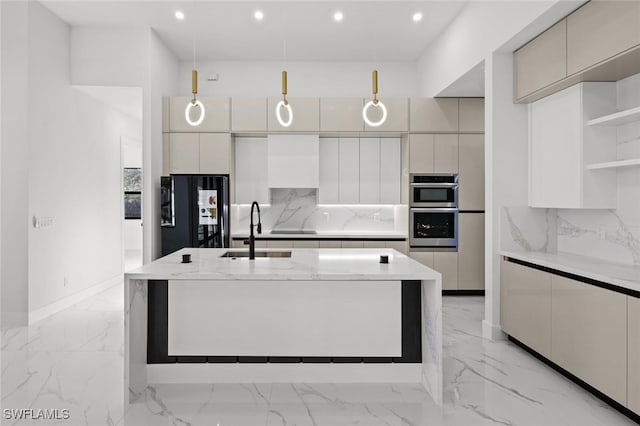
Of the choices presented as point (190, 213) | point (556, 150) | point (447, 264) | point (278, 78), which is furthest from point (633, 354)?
point (278, 78)

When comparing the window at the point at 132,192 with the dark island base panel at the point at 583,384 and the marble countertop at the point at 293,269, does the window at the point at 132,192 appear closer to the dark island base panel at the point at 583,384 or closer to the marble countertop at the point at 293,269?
the marble countertop at the point at 293,269

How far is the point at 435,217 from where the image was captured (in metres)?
5.28

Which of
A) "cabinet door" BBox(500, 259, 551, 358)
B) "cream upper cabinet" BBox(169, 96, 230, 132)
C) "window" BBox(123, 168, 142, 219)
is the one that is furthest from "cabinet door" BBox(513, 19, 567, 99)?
"window" BBox(123, 168, 142, 219)

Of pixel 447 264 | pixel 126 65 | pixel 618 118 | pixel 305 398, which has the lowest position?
pixel 305 398

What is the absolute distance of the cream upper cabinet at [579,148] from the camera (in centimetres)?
297

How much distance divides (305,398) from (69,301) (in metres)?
3.68

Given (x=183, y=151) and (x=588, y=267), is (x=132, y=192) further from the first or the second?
(x=588, y=267)

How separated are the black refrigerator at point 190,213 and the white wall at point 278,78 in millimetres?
1563

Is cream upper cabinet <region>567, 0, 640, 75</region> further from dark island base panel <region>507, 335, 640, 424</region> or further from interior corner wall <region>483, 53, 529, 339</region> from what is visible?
dark island base panel <region>507, 335, 640, 424</region>

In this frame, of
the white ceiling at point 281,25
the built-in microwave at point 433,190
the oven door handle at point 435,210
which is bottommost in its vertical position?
the oven door handle at point 435,210

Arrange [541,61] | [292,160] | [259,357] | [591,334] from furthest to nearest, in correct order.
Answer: [292,160] < [541,61] < [259,357] < [591,334]

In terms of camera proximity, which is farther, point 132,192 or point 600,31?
point 132,192

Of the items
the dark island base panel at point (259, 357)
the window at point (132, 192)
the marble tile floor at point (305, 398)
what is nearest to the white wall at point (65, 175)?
the marble tile floor at point (305, 398)

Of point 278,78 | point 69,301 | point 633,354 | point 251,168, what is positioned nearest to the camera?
point 633,354
